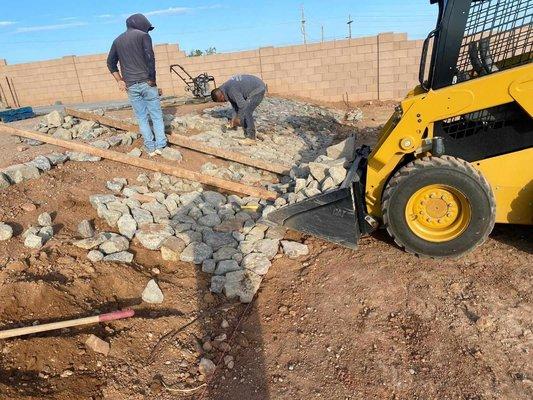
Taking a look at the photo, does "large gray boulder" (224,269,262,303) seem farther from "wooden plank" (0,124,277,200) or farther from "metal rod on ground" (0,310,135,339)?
"wooden plank" (0,124,277,200)

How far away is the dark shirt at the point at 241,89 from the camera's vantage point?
7340mm

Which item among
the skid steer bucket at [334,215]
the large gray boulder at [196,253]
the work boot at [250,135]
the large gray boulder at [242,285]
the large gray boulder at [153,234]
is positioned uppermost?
the skid steer bucket at [334,215]

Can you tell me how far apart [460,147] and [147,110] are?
4.31 metres

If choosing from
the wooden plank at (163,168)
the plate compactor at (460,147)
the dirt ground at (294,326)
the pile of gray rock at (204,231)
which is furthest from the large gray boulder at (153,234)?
the plate compactor at (460,147)

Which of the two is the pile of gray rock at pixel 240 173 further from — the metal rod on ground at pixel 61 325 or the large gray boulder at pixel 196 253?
the metal rod on ground at pixel 61 325

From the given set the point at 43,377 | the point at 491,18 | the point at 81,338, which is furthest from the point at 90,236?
the point at 491,18

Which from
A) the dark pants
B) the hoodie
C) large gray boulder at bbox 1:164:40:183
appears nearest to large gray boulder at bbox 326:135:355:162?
the dark pants

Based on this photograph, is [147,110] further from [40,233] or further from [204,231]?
[40,233]

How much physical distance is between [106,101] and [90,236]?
14.9 meters

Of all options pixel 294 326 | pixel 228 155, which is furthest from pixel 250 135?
pixel 294 326

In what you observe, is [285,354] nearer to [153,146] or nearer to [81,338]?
[81,338]

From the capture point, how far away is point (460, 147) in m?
3.60

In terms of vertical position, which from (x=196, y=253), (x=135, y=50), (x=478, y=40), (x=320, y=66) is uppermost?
(x=135, y=50)

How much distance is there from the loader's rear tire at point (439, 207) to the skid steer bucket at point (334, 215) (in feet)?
0.95
